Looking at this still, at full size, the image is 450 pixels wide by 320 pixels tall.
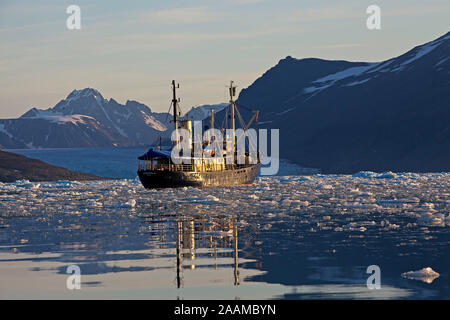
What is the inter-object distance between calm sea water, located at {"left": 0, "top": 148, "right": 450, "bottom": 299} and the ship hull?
42736 millimetres

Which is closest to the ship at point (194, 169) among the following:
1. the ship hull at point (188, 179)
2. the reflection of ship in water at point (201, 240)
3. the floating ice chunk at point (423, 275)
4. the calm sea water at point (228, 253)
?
the ship hull at point (188, 179)

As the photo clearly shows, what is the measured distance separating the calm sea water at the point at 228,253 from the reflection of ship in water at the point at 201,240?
0.13ft

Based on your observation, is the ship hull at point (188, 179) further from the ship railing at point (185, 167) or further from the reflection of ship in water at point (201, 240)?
the reflection of ship in water at point (201, 240)

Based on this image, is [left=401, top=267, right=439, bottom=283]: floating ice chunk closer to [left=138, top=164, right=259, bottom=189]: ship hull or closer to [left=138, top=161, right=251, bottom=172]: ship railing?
[left=138, top=164, right=259, bottom=189]: ship hull

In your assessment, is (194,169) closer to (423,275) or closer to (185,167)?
(185,167)

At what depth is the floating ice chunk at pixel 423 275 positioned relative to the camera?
18594 mm

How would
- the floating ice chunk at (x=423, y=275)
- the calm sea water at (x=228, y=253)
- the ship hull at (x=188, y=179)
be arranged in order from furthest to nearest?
the ship hull at (x=188, y=179) < the floating ice chunk at (x=423, y=275) < the calm sea water at (x=228, y=253)

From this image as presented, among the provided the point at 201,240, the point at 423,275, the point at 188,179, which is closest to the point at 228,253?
the point at 201,240

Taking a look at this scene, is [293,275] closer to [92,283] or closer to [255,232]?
[92,283]

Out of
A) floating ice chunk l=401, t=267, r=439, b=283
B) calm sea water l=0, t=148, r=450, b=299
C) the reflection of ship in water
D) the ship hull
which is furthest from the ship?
floating ice chunk l=401, t=267, r=439, b=283

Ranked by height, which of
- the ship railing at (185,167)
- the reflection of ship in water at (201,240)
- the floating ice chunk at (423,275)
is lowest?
the floating ice chunk at (423,275)

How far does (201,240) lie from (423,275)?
10707 mm

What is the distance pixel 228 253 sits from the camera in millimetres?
24016

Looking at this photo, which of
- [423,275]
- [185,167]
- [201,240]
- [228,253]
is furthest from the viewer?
[185,167]
